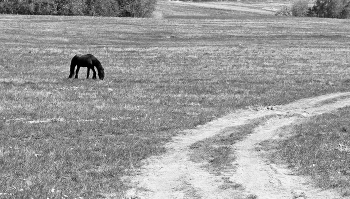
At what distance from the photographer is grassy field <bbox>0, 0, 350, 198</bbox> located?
16219 millimetres

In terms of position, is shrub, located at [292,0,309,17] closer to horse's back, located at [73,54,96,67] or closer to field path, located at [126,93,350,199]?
horse's back, located at [73,54,96,67]

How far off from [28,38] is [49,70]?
104ft

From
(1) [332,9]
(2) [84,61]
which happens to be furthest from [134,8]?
(2) [84,61]

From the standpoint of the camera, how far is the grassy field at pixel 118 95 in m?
16.2

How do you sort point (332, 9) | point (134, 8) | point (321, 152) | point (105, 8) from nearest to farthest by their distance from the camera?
point (321, 152) < point (105, 8) < point (134, 8) < point (332, 9)

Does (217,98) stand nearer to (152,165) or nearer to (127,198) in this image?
(152,165)

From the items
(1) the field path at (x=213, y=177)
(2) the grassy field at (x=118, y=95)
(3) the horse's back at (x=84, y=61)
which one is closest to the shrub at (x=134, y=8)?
(2) the grassy field at (x=118, y=95)

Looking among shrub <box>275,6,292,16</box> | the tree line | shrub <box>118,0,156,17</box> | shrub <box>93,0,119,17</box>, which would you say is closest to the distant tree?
shrub <box>275,6,292,16</box>

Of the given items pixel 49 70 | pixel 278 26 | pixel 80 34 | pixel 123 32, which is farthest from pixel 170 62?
pixel 278 26

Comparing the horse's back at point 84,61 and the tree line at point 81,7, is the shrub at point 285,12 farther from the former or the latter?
the horse's back at point 84,61

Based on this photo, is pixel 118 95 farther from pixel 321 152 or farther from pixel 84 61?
pixel 321 152

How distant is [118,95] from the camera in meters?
30.1

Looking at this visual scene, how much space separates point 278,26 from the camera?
361 ft

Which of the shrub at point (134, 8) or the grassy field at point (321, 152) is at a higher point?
the grassy field at point (321, 152)
